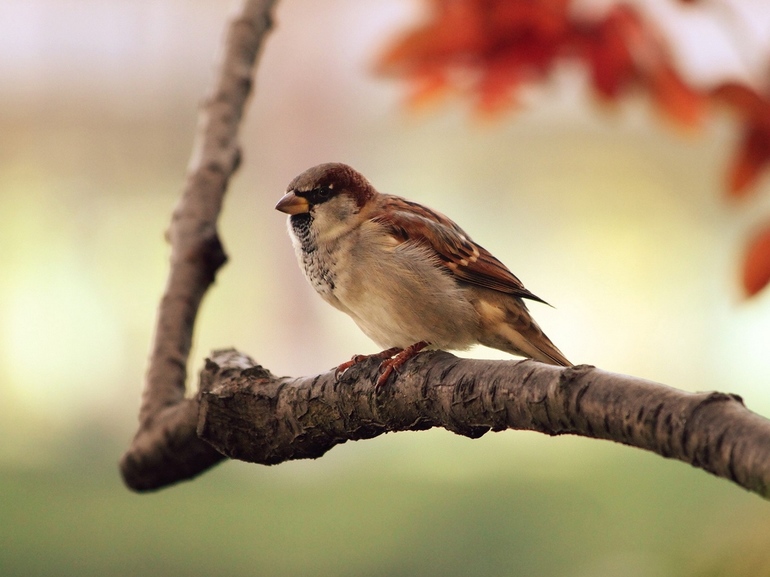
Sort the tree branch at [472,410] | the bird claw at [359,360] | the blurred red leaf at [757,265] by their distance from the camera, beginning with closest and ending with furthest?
the tree branch at [472,410]
the bird claw at [359,360]
the blurred red leaf at [757,265]

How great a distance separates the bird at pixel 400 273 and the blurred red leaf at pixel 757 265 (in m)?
0.28

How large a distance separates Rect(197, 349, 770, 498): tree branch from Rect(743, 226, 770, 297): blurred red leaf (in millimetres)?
396

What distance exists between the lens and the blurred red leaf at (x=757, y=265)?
102 centimetres

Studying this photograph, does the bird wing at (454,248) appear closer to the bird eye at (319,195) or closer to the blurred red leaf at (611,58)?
the bird eye at (319,195)

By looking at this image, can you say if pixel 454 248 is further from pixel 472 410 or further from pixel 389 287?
pixel 472 410

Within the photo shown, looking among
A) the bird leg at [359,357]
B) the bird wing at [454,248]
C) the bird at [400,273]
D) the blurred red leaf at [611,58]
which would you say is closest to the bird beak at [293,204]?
the bird at [400,273]

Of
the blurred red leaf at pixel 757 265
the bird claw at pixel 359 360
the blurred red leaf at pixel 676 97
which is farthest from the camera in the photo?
the blurred red leaf at pixel 676 97

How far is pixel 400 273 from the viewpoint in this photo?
4.07 feet

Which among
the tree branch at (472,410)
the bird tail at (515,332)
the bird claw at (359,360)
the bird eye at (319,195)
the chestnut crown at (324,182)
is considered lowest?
the tree branch at (472,410)

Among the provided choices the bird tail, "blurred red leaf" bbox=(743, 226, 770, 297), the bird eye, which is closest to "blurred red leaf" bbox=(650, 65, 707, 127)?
"blurred red leaf" bbox=(743, 226, 770, 297)

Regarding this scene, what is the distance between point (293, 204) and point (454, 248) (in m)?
0.24

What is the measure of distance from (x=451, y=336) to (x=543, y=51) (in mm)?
428

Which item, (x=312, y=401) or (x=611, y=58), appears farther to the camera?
(x=611, y=58)

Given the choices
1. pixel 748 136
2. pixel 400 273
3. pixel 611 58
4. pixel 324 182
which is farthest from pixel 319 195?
pixel 748 136
